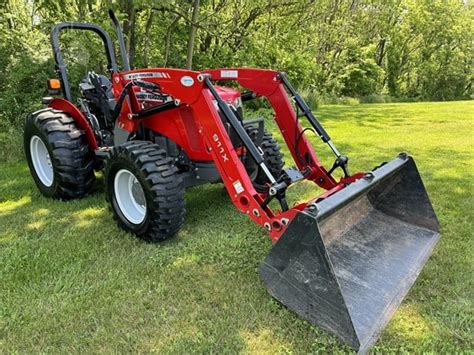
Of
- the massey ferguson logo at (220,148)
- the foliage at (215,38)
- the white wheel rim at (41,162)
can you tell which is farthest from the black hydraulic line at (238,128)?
the foliage at (215,38)

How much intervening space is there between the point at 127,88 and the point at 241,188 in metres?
1.59

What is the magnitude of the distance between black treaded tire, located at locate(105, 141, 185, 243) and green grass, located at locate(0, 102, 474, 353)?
159mm

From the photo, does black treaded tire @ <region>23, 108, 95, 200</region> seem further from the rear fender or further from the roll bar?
the roll bar

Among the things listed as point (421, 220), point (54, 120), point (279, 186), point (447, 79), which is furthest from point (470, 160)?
point (447, 79)

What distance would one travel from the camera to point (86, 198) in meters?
4.55

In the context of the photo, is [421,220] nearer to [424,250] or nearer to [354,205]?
[424,250]

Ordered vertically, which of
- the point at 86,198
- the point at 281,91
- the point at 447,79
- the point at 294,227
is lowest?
the point at 447,79

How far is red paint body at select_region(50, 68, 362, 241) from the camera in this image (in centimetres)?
290

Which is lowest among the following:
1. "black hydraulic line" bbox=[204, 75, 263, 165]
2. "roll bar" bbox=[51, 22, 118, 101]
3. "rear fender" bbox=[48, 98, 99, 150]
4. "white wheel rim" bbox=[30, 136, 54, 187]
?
"white wheel rim" bbox=[30, 136, 54, 187]

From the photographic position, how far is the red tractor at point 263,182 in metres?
2.36

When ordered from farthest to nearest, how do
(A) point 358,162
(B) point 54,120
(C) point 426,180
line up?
(A) point 358,162 → (C) point 426,180 → (B) point 54,120

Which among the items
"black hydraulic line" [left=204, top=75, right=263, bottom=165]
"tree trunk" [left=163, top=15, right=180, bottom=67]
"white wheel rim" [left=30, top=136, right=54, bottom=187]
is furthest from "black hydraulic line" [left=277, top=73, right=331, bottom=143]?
"tree trunk" [left=163, top=15, right=180, bottom=67]

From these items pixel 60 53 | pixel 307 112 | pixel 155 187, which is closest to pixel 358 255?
pixel 307 112

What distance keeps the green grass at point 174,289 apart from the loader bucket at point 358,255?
0.39ft
